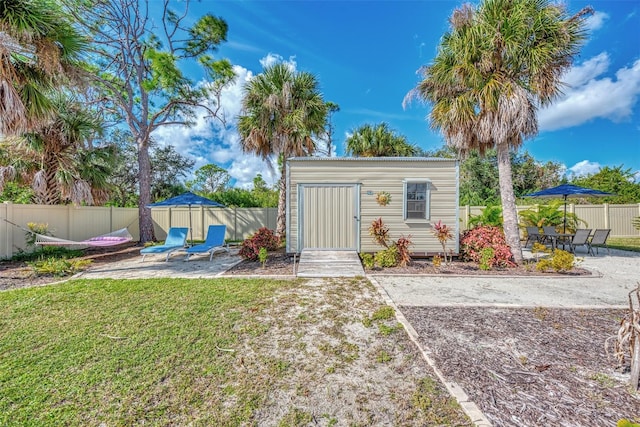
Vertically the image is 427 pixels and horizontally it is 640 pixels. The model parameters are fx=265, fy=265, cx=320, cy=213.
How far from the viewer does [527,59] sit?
6.61m

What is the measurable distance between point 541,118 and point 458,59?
2.71 metres

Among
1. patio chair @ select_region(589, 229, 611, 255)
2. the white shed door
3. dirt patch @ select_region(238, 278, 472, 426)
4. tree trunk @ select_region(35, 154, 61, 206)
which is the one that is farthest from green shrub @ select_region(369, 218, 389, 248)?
tree trunk @ select_region(35, 154, 61, 206)

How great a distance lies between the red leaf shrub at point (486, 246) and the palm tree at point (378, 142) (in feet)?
19.8

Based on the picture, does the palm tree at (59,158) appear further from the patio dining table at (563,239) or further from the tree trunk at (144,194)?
the patio dining table at (563,239)

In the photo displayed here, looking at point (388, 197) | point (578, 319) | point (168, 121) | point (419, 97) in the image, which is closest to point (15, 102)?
point (168, 121)

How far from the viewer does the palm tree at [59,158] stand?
27.3ft

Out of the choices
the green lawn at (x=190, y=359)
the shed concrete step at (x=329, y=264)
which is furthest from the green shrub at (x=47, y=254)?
the shed concrete step at (x=329, y=264)

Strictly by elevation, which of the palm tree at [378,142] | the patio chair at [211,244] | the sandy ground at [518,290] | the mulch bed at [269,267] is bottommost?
the sandy ground at [518,290]

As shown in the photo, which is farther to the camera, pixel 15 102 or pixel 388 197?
pixel 388 197

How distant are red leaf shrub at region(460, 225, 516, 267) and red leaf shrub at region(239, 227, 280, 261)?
5737 millimetres

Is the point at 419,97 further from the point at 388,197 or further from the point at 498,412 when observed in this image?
the point at 498,412

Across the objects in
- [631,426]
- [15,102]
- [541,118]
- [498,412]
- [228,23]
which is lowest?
[498,412]

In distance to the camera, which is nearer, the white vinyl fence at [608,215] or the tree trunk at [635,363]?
the tree trunk at [635,363]

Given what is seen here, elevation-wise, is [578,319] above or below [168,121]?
below
